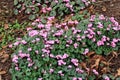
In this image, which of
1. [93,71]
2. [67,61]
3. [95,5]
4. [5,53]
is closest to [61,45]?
[67,61]

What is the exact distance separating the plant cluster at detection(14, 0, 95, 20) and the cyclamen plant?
47 cm

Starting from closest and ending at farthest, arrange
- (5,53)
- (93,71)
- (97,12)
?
(93,71) < (5,53) < (97,12)

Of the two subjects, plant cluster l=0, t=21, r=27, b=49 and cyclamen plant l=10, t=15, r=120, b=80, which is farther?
plant cluster l=0, t=21, r=27, b=49

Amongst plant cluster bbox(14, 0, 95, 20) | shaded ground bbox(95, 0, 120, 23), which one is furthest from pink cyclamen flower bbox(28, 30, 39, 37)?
shaded ground bbox(95, 0, 120, 23)

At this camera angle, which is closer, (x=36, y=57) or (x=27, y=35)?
(x=36, y=57)

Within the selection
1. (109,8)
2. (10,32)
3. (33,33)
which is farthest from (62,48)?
(109,8)

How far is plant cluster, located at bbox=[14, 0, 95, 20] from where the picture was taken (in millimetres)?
5223

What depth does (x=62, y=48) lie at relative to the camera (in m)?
4.41

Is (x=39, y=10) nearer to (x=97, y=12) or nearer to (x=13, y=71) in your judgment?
(x=97, y=12)

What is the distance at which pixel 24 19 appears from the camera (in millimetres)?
5371

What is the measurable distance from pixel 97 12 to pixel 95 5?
0.18 meters

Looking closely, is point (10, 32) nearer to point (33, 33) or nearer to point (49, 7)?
point (33, 33)

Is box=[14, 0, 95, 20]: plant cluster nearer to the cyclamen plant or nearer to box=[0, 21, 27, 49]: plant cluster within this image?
box=[0, 21, 27, 49]: plant cluster

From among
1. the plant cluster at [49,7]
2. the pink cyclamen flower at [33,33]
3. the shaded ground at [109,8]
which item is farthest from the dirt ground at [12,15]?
the pink cyclamen flower at [33,33]
